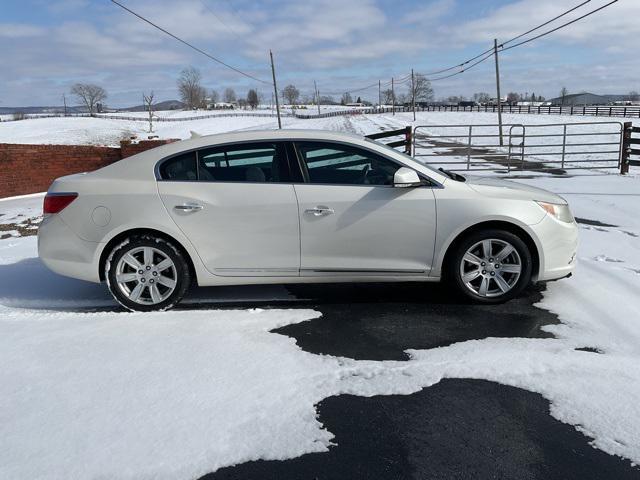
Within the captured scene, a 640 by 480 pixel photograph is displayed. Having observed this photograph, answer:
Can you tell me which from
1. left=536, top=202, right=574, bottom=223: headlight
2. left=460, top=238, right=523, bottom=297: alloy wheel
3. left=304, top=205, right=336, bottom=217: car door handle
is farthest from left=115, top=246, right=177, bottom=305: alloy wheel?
left=536, top=202, right=574, bottom=223: headlight

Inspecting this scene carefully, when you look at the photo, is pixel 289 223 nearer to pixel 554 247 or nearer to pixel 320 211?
pixel 320 211

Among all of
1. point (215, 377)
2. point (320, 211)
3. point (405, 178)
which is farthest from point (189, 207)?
point (405, 178)

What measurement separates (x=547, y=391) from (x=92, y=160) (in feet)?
45.5

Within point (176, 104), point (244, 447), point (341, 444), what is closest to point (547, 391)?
point (341, 444)

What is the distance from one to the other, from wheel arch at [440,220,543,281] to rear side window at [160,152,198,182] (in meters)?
2.23

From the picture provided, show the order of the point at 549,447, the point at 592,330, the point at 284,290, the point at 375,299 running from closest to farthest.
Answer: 1. the point at 549,447
2. the point at 592,330
3. the point at 375,299
4. the point at 284,290

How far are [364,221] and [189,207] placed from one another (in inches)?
56.6

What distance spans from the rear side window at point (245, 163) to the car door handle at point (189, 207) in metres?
0.26

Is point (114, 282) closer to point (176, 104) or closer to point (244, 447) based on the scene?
point (244, 447)

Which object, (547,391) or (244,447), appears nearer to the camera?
(244,447)

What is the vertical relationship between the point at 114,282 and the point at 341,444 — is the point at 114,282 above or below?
above

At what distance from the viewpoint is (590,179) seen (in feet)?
40.7

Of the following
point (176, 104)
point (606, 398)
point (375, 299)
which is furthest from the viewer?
point (176, 104)

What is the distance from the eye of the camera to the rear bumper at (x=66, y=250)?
422 cm
